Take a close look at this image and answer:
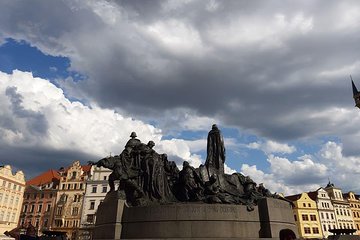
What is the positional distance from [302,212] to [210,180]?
208 ft

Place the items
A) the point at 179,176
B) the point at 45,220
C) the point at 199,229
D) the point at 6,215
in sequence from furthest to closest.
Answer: the point at 45,220 < the point at 6,215 < the point at 179,176 < the point at 199,229

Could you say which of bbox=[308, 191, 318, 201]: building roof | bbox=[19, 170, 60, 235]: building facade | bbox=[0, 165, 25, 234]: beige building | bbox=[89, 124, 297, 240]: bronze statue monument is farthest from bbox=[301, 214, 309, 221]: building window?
bbox=[89, 124, 297, 240]: bronze statue monument

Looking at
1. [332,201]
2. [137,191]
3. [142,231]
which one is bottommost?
[142,231]

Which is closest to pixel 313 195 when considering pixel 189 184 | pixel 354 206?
pixel 354 206

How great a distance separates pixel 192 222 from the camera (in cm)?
1419

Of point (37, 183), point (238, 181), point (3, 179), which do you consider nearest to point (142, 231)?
point (238, 181)

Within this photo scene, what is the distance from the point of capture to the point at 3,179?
62969 millimetres

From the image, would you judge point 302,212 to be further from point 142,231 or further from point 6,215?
point 142,231

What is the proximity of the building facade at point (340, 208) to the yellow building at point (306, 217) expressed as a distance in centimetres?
742

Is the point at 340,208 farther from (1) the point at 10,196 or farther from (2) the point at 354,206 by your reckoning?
(1) the point at 10,196

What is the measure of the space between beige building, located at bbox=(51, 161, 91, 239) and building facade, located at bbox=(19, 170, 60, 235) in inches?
69.5

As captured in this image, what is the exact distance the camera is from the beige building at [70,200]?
215 feet

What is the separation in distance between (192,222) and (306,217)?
217ft

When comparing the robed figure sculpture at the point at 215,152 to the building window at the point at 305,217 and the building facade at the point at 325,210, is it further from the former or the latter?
the building facade at the point at 325,210
